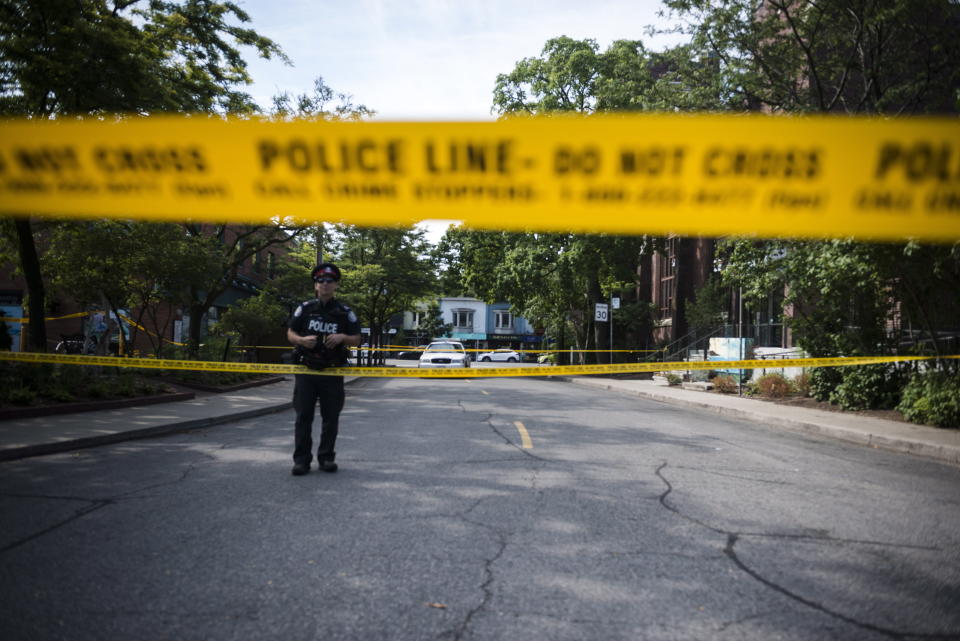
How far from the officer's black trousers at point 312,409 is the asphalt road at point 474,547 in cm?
24

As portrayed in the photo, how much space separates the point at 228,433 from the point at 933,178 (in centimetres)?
861

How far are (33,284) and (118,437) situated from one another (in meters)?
5.57

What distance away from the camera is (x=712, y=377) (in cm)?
2189

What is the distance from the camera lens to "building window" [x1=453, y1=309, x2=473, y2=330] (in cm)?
8394

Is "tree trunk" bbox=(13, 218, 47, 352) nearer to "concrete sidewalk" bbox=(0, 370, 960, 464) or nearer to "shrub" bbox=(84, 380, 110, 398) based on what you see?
"shrub" bbox=(84, 380, 110, 398)

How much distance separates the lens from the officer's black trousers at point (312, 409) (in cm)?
599

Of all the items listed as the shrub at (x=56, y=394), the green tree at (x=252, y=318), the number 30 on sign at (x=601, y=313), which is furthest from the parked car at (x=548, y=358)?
the shrub at (x=56, y=394)

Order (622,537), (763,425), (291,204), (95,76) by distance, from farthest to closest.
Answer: (763,425) → (95,76) → (622,537) → (291,204)

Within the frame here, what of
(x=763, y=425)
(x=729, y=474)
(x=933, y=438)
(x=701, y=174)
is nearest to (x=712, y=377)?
(x=763, y=425)

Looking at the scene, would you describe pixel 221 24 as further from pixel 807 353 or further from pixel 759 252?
pixel 807 353

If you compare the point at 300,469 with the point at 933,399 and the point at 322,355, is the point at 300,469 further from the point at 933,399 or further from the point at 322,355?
the point at 933,399

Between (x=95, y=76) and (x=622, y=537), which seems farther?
(x=95, y=76)

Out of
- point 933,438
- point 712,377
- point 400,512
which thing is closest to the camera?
point 400,512

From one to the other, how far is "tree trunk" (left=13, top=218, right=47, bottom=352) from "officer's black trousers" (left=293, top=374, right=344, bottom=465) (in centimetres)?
806
